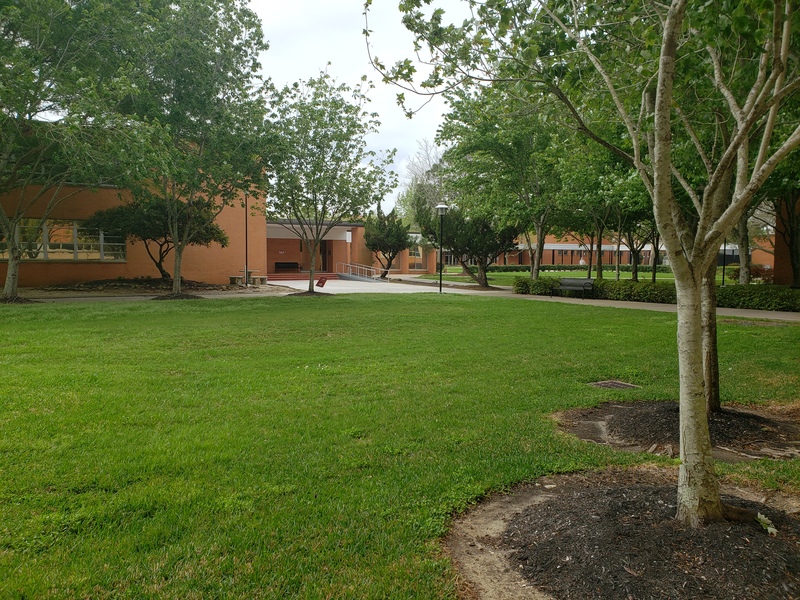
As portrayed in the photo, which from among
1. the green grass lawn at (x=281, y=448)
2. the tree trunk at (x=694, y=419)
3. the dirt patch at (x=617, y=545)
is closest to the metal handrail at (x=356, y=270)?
the green grass lawn at (x=281, y=448)

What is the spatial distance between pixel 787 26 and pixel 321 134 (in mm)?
18781

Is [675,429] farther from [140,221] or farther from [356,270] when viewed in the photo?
[356,270]

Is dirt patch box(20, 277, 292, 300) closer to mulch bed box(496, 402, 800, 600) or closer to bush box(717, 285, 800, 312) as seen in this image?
bush box(717, 285, 800, 312)

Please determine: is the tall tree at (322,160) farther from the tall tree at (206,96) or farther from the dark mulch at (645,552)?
the dark mulch at (645,552)

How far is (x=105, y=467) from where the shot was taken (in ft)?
12.1

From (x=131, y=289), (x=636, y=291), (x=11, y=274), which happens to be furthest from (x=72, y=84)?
(x=636, y=291)

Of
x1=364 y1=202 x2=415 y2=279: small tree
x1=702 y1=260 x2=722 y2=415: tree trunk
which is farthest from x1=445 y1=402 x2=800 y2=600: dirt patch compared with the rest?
x1=364 y1=202 x2=415 y2=279: small tree

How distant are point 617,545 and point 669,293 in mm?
17869

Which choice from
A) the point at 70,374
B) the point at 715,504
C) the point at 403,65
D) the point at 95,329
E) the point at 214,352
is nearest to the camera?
the point at 715,504

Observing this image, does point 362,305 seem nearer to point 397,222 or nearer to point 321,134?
point 321,134

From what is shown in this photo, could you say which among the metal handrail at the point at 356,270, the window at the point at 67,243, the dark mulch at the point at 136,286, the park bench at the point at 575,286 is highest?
the window at the point at 67,243

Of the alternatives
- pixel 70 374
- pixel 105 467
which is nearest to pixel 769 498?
pixel 105 467

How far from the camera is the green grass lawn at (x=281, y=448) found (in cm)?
259

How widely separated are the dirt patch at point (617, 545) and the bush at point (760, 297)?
1486 cm
